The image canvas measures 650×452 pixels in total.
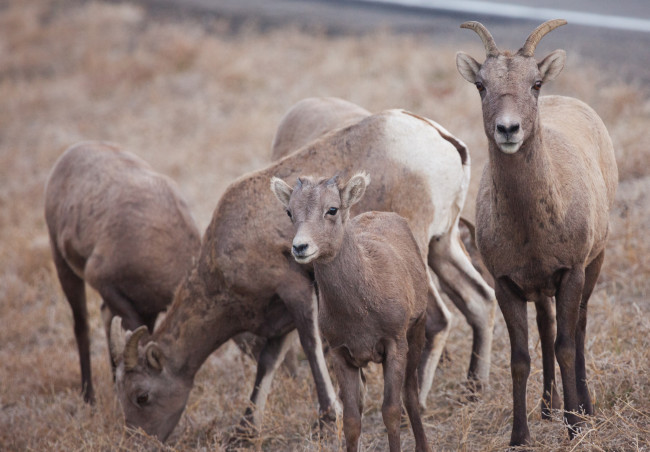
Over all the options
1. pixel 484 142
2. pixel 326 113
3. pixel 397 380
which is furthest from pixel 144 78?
pixel 397 380

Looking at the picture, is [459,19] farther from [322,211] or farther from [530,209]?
[322,211]

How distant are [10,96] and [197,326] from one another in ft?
38.0

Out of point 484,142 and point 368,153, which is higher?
point 368,153

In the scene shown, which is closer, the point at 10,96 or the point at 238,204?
the point at 238,204

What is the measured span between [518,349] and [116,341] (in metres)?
3.26

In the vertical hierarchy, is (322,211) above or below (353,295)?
above

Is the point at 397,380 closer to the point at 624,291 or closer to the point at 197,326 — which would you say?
the point at 197,326

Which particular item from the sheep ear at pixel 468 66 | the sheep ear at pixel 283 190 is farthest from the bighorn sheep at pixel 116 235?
the sheep ear at pixel 468 66

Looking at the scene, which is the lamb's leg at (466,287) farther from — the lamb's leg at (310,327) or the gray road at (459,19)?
the gray road at (459,19)

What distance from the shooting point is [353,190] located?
4.68 meters

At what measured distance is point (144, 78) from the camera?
15.5m

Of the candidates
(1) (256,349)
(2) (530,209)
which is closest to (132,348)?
(1) (256,349)

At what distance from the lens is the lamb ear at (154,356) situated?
632 cm

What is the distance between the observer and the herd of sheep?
456 centimetres
